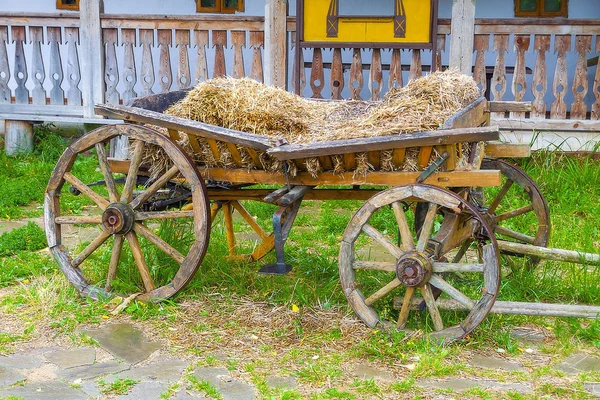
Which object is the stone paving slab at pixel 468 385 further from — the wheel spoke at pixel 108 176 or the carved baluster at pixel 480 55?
the carved baluster at pixel 480 55

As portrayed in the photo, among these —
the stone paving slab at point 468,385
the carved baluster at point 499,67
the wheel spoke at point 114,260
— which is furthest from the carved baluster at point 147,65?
the stone paving slab at point 468,385

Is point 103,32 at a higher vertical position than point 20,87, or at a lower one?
higher

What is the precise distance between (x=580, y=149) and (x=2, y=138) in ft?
24.9

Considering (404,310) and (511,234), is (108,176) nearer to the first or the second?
(404,310)

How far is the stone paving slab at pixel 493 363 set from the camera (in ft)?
13.4

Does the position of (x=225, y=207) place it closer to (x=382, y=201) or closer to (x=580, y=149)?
(x=382, y=201)

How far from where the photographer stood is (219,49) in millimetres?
8953

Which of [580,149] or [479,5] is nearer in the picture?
[580,149]

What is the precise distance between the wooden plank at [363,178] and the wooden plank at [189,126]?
1.05 feet

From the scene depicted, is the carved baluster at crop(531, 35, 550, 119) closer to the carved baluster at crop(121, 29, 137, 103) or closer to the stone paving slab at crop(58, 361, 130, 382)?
the carved baluster at crop(121, 29, 137, 103)

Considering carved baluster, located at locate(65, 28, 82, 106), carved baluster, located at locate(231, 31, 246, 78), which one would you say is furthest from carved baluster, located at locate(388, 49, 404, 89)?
carved baluster, located at locate(65, 28, 82, 106)

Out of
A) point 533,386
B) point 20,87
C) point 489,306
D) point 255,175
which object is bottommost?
point 533,386

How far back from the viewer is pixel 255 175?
15.3 ft

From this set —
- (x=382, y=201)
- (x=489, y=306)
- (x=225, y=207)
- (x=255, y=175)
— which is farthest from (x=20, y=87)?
(x=489, y=306)
